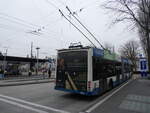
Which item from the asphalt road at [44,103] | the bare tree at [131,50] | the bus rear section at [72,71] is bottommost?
the asphalt road at [44,103]

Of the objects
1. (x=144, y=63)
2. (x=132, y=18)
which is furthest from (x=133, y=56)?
(x=132, y=18)

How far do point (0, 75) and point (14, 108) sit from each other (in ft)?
71.7

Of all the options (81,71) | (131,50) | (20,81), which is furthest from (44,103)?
(131,50)

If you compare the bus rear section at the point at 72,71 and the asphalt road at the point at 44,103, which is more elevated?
the bus rear section at the point at 72,71

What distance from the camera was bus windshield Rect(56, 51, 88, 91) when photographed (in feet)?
29.3

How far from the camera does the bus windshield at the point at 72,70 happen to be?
29.3 ft

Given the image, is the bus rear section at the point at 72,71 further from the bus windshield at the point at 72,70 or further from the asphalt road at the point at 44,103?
the asphalt road at the point at 44,103

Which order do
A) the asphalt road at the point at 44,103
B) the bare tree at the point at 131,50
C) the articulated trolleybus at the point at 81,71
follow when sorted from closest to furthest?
the asphalt road at the point at 44,103
the articulated trolleybus at the point at 81,71
the bare tree at the point at 131,50

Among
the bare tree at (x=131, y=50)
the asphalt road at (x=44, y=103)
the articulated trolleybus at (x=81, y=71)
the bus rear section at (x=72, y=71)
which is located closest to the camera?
the asphalt road at (x=44, y=103)

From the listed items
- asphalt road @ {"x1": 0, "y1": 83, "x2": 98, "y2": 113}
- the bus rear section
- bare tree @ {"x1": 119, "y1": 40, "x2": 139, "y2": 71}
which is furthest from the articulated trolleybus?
bare tree @ {"x1": 119, "y1": 40, "x2": 139, "y2": 71}

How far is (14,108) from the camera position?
22.6 ft

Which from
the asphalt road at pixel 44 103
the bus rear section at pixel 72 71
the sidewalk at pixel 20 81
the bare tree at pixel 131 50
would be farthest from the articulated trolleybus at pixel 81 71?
the bare tree at pixel 131 50

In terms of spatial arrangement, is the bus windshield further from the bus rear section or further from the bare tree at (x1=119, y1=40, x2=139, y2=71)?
the bare tree at (x1=119, y1=40, x2=139, y2=71)

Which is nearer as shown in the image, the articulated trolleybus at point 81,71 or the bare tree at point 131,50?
the articulated trolleybus at point 81,71
